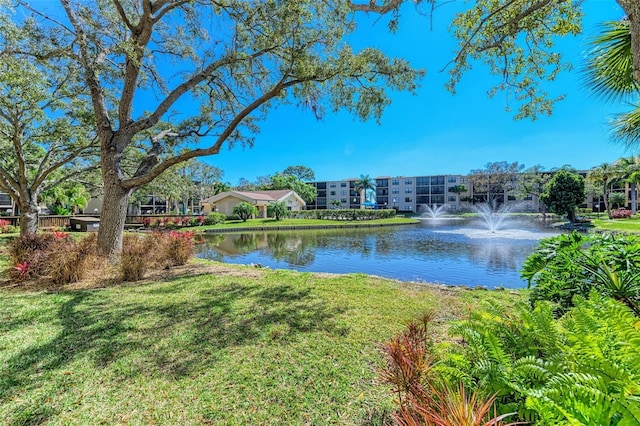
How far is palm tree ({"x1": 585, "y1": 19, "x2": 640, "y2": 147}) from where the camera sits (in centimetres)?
302

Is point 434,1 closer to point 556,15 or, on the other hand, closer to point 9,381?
point 556,15

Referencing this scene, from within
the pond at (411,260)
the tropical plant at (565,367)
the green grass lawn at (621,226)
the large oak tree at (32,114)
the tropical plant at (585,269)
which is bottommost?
the pond at (411,260)

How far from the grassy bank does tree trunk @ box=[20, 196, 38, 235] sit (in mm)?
8214

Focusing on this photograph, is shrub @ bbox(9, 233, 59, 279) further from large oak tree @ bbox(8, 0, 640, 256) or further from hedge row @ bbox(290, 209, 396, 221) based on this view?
hedge row @ bbox(290, 209, 396, 221)

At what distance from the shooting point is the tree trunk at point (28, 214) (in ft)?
35.9

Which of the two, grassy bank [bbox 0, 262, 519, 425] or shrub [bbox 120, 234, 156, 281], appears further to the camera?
shrub [bbox 120, 234, 156, 281]

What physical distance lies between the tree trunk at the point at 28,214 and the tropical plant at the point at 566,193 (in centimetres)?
3701

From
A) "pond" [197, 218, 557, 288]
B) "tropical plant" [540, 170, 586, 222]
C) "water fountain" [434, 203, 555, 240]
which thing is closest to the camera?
"pond" [197, 218, 557, 288]

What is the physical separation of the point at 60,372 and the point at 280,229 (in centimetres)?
2522

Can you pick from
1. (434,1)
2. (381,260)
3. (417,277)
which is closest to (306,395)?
(434,1)

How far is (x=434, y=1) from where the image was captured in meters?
4.84

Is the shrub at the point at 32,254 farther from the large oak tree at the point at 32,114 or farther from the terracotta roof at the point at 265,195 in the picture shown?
the terracotta roof at the point at 265,195

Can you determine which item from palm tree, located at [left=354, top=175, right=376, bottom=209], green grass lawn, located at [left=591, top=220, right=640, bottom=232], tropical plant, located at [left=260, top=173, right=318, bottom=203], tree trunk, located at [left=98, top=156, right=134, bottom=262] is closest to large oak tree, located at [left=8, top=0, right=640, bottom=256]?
tree trunk, located at [left=98, top=156, right=134, bottom=262]

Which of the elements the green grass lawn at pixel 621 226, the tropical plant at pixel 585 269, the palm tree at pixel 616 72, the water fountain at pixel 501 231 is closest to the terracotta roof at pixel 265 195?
the water fountain at pixel 501 231
